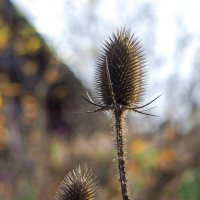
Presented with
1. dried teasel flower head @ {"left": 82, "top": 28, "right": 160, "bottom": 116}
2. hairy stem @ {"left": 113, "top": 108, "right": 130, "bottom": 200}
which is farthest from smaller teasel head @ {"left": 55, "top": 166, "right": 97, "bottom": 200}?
dried teasel flower head @ {"left": 82, "top": 28, "right": 160, "bottom": 116}

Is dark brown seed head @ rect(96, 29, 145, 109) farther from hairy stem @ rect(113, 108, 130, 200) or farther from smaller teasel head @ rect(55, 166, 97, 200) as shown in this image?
smaller teasel head @ rect(55, 166, 97, 200)

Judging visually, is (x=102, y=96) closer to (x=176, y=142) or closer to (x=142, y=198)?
(x=142, y=198)

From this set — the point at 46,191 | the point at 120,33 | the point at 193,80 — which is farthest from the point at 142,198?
the point at 120,33

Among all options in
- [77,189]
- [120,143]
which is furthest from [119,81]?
[77,189]

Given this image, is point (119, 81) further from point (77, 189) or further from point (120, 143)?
point (77, 189)

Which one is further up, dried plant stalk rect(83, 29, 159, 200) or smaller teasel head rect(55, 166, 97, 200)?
dried plant stalk rect(83, 29, 159, 200)
